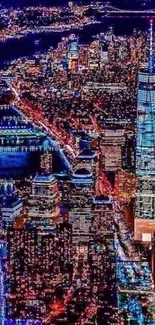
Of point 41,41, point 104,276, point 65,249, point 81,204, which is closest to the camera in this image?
point 104,276

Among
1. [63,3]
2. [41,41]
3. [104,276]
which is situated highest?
[63,3]

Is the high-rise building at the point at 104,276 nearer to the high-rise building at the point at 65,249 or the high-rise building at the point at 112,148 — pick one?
the high-rise building at the point at 65,249

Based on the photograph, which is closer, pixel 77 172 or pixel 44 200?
pixel 44 200

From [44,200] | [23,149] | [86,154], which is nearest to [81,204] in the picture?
[44,200]

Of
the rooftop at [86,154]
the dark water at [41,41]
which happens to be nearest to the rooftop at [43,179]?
the rooftop at [86,154]

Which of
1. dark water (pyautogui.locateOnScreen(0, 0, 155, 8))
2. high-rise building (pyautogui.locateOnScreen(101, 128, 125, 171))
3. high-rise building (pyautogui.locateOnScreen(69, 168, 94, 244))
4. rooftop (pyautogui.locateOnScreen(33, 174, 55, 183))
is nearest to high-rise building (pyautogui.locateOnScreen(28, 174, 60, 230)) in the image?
rooftop (pyautogui.locateOnScreen(33, 174, 55, 183))

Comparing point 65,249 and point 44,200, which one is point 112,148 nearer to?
point 44,200
